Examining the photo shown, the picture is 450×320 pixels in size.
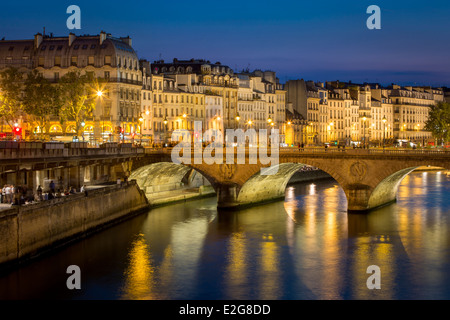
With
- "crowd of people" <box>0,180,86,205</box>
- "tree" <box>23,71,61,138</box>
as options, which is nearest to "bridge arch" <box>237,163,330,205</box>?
"crowd of people" <box>0,180,86,205</box>

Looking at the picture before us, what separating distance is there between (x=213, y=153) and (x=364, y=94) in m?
105

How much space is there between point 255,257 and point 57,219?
1316cm

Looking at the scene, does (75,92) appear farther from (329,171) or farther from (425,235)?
(425,235)

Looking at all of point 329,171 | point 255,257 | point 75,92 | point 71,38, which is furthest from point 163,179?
point 255,257

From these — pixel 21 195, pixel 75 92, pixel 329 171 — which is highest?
pixel 75 92

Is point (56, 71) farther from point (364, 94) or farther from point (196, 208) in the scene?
point (364, 94)

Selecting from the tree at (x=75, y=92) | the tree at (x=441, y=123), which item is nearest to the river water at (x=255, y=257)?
the tree at (x=75, y=92)

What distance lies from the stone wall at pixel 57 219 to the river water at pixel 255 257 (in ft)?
3.10

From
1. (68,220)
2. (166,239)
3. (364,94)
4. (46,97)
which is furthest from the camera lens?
(364,94)

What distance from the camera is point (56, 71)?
10375 centimetres

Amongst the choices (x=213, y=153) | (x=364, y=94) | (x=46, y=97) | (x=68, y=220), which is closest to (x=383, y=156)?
(x=213, y=153)

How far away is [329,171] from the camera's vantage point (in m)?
71.1

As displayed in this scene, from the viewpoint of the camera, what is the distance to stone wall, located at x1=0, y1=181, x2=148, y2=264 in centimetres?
4472
